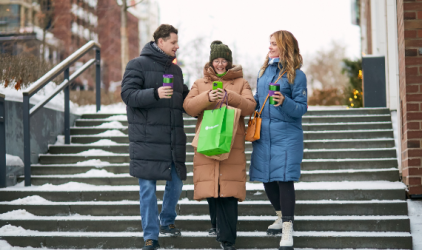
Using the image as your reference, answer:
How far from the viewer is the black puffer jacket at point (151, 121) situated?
3783mm

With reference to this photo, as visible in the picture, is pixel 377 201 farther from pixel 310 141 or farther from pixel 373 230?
pixel 310 141

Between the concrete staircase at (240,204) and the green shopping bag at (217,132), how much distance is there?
40.7 inches

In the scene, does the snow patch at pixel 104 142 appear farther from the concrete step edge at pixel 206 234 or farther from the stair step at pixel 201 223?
the concrete step edge at pixel 206 234

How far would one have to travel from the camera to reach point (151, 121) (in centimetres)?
386

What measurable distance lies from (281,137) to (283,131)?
0.17 ft

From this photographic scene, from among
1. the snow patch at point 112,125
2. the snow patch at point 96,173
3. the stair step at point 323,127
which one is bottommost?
the snow patch at point 96,173

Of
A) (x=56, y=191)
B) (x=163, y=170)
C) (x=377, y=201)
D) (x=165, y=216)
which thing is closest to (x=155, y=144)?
(x=163, y=170)

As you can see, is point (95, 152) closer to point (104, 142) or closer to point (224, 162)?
point (104, 142)

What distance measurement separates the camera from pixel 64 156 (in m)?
6.06

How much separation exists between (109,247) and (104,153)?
2.13 meters

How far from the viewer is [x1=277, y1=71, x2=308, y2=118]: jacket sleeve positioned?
367cm

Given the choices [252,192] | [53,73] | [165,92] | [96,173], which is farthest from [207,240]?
[53,73]

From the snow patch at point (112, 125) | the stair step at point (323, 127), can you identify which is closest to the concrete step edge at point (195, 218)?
the stair step at point (323, 127)

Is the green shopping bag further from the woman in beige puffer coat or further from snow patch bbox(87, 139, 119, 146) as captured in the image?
snow patch bbox(87, 139, 119, 146)
